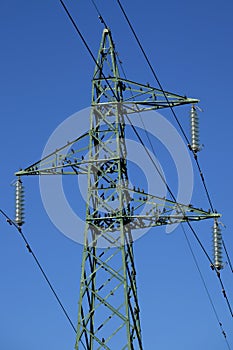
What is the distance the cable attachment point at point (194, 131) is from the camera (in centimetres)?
5284

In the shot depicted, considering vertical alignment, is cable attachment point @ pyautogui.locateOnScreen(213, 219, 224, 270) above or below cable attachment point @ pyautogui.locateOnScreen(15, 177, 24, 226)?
below

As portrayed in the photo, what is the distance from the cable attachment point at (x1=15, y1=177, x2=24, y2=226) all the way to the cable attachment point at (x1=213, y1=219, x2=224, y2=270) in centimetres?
877

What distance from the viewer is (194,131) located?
Result: 175ft

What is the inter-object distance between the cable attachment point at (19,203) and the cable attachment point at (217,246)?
28.8 feet

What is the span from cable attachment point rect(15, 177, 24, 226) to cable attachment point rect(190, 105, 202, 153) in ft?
26.8

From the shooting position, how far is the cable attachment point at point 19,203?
54375 mm

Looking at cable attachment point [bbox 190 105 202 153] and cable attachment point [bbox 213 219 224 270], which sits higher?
cable attachment point [bbox 190 105 202 153]

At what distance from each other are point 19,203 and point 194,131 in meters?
8.62

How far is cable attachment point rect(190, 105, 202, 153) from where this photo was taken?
173 ft

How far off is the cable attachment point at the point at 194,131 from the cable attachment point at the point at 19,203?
8.18 m

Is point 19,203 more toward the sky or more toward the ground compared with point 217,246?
more toward the sky

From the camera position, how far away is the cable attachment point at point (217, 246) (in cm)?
5422

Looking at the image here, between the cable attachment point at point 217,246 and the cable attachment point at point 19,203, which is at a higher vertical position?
the cable attachment point at point 19,203

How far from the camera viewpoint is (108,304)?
2037 inches
